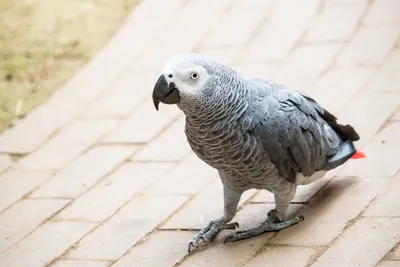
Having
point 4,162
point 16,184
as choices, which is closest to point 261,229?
point 16,184

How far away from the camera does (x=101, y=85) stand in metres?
3.90

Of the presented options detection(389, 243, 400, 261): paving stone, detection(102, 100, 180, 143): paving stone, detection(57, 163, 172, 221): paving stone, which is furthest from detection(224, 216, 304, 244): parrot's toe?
detection(102, 100, 180, 143): paving stone

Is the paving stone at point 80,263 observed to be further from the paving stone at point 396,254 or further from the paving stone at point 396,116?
the paving stone at point 396,116

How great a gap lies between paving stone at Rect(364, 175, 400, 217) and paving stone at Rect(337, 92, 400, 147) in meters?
0.38

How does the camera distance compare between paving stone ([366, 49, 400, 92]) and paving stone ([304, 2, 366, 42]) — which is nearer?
paving stone ([366, 49, 400, 92])

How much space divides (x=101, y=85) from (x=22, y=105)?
0.42 metres

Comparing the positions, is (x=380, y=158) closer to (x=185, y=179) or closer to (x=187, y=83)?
(x=185, y=179)

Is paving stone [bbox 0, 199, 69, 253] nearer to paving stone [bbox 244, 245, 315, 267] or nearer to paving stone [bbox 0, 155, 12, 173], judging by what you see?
paving stone [bbox 0, 155, 12, 173]

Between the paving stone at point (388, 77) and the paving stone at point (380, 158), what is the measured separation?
35cm

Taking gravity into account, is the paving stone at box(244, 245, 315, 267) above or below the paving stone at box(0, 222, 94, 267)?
below

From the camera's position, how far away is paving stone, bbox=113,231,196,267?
2562mm

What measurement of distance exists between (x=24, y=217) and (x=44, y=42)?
5.33ft

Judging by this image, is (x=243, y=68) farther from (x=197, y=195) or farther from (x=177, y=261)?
(x=177, y=261)

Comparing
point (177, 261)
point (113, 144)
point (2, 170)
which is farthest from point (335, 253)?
point (2, 170)
